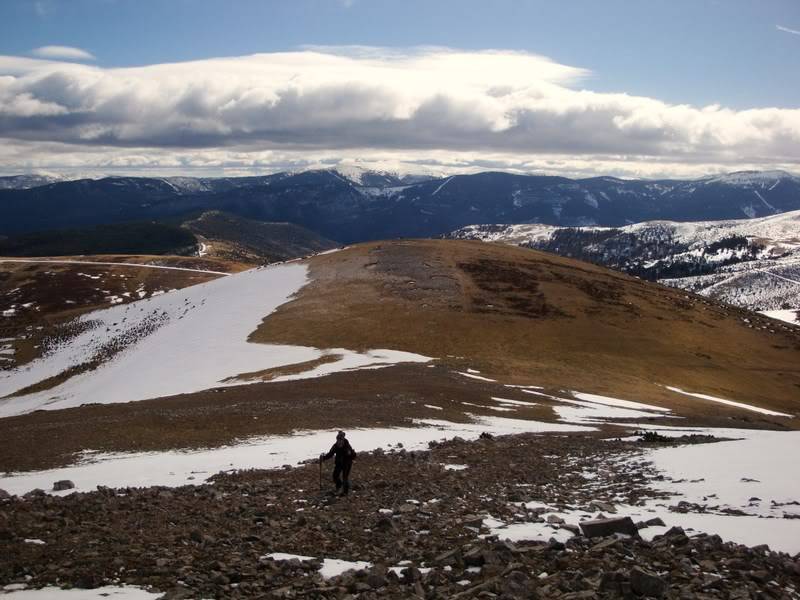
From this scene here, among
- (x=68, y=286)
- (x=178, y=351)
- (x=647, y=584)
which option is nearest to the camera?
(x=647, y=584)

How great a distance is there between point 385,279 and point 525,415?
173ft

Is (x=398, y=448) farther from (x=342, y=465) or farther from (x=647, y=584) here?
(x=647, y=584)

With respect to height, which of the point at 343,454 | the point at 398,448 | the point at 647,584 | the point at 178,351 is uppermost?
the point at 647,584

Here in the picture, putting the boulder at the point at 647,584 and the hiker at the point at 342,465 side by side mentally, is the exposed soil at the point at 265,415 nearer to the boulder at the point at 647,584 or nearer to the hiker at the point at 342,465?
the hiker at the point at 342,465

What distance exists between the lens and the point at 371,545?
13.8 meters

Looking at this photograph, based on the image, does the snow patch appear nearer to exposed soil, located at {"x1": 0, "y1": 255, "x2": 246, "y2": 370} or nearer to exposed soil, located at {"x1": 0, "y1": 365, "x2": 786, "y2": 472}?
exposed soil, located at {"x1": 0, "y1": 365, "x2": 786, "y2": 472}

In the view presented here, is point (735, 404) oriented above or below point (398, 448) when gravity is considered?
below

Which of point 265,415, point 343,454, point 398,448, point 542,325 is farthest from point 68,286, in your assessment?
point 343,454

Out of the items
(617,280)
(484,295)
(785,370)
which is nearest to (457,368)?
(484,295)

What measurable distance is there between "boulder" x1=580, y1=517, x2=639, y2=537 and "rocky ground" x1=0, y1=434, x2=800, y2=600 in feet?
0.37

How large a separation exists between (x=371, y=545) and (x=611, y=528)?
5.17m

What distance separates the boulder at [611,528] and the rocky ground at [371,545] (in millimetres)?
113

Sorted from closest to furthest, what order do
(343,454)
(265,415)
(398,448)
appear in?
(343,454), (398,448), (265,415)

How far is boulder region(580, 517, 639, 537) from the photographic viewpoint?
13.5 metres
